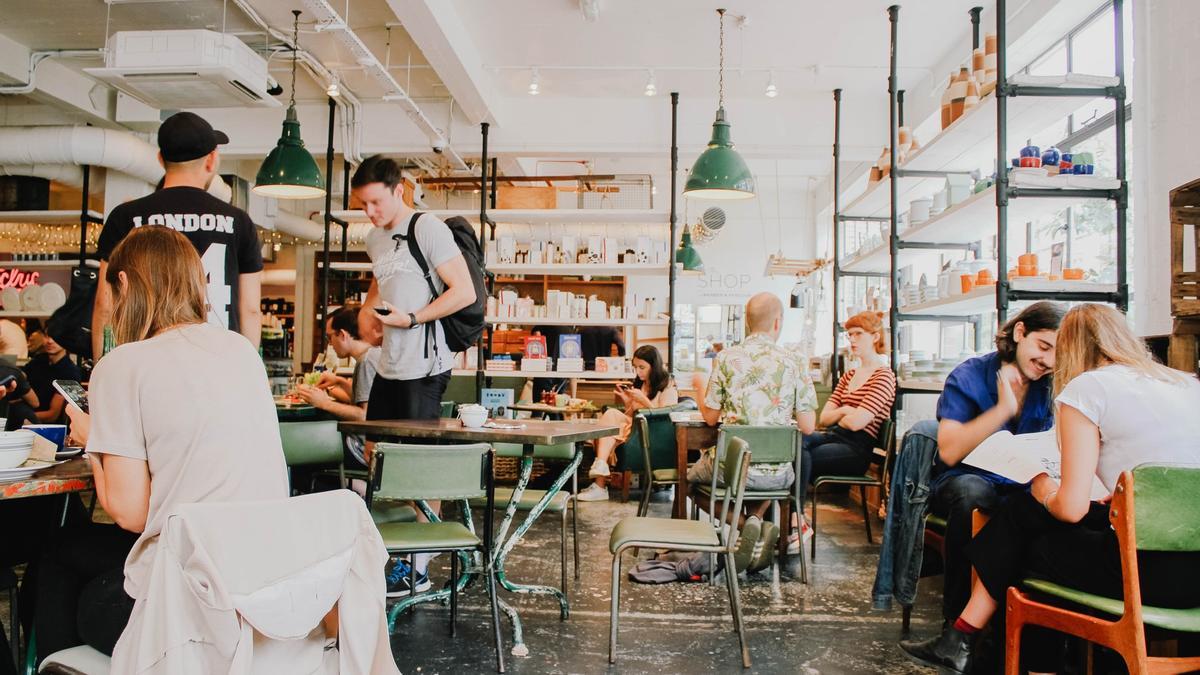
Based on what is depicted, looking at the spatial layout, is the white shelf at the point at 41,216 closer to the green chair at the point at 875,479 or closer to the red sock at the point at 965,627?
the green chair at the point at 875,479

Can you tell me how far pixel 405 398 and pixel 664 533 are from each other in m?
1.17

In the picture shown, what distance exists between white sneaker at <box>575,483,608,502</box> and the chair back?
310 centimetres

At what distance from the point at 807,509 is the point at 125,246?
557cm

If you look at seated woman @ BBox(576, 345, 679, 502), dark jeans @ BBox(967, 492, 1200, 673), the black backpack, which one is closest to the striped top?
seated woman @ BBox(576, 345, 679, 502)

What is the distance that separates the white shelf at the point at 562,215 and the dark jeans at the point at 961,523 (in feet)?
16.5

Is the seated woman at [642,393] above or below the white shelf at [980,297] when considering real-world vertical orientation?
below


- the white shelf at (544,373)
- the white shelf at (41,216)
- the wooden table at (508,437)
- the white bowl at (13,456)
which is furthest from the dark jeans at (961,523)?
the white shelf at (41,216)

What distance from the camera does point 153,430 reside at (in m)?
1.66

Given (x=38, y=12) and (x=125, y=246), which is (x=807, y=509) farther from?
(x=38, y=12)

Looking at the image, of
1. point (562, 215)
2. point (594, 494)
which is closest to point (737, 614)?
point (594, 494)

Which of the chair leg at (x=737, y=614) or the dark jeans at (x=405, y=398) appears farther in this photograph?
the dark jeans at (x=405, y=398)

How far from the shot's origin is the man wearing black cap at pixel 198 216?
271 centimetres

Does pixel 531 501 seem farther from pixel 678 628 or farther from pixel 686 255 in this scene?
pixel 686 255

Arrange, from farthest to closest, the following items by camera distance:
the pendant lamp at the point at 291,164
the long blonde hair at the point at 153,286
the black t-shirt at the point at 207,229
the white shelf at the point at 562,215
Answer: the white shelf at the point at 562,215 → the pendant lamp at the point at 291,164 → the black t-shirt at the point at 207,229 → the long blonde hair at the point at 153,286
